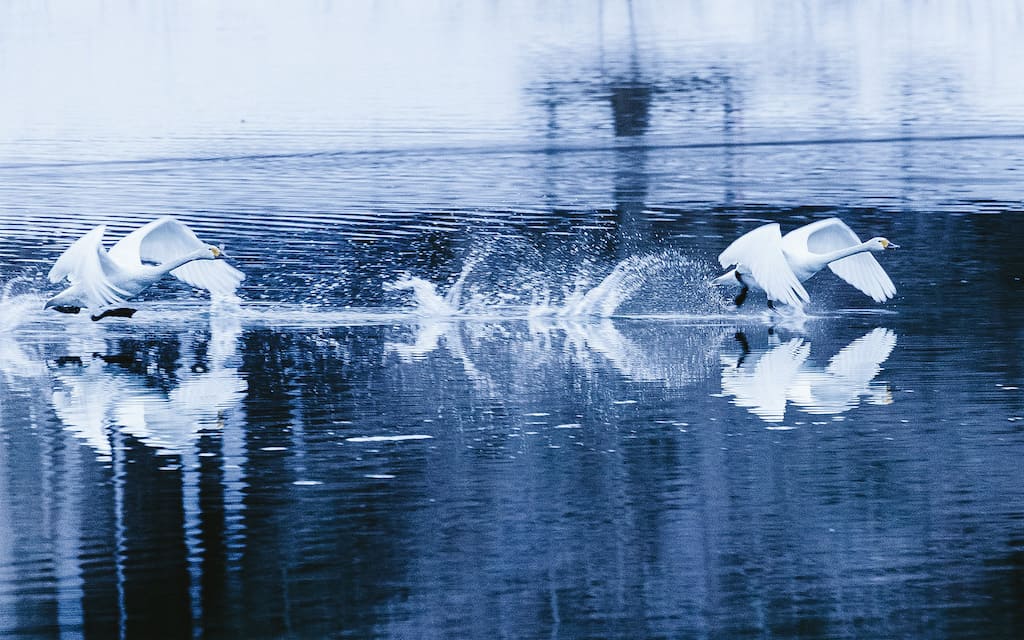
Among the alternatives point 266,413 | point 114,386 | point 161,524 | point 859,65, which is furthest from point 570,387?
point 859,65

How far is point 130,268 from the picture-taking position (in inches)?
610

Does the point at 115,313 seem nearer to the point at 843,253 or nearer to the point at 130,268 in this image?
the point at 130,268

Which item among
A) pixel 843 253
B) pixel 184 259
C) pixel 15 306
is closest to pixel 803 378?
pixel 843 253

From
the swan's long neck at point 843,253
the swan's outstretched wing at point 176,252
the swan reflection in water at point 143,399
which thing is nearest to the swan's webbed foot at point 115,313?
the swan's outstretched wing at point 176,252

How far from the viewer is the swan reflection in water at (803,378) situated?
11766mm

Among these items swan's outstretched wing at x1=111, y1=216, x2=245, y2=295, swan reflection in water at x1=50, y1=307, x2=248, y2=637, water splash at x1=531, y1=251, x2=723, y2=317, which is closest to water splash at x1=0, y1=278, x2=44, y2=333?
swan reflection in water at x1=50, y1=307, x2=248, y2=637

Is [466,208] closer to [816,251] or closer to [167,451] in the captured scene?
[816,251]

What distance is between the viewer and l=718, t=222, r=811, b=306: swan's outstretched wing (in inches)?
609

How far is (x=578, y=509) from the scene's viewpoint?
8867 mm

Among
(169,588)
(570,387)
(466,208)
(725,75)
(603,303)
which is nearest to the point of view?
(169,588)

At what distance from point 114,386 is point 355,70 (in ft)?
87.6

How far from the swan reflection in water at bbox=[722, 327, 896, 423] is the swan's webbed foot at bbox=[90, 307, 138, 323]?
4887 millimetres

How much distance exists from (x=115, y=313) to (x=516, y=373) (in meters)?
4.07

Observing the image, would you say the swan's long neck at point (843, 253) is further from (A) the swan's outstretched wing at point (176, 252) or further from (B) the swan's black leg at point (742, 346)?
(A) the swan's outstretched wing at point (176, 252)
